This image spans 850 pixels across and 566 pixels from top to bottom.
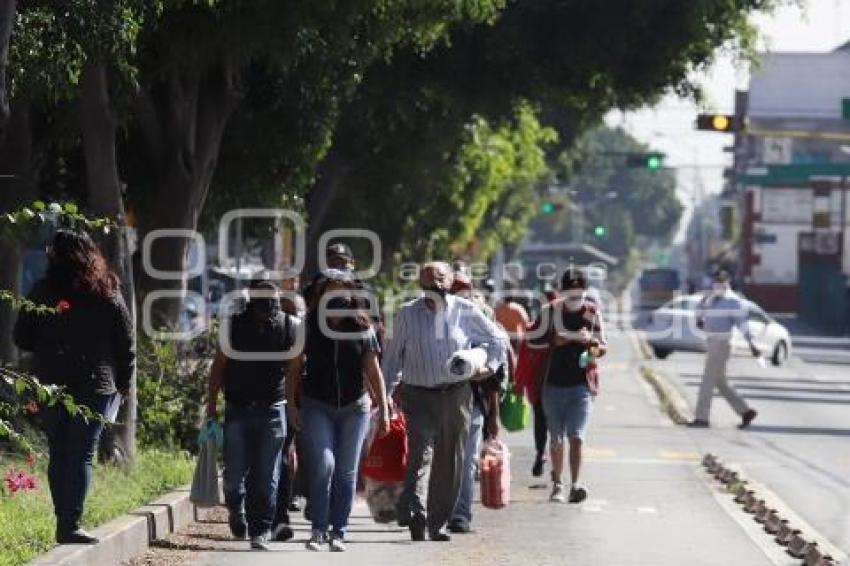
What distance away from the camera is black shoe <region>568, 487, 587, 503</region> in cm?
1717

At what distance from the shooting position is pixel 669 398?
105ft

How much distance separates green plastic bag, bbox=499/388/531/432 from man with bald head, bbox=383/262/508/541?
3574mm

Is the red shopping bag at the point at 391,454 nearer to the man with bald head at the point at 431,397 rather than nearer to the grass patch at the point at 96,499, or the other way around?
the man with bald head at the point at 431,397

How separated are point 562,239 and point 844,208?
84345mm

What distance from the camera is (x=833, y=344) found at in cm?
6569

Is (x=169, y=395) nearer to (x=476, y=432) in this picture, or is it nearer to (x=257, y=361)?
(x=476, y=432)

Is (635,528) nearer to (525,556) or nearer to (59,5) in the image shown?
(525,556)

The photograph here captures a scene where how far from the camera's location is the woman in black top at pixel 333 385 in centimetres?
1334

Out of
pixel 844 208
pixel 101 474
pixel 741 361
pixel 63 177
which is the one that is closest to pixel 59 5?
pixel 101 474

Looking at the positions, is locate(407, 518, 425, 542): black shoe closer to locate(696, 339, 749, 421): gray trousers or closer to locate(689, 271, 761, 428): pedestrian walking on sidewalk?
locate(689, 271, 761, 428): pedestrian walking on sidewalk

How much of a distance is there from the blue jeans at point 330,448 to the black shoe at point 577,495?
3.93m

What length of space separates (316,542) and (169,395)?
4908mm

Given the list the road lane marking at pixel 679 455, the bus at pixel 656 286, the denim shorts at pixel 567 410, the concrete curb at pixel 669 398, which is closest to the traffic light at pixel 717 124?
the concrete curb at pixel 669 398

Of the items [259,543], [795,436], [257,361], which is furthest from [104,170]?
[795,436]
